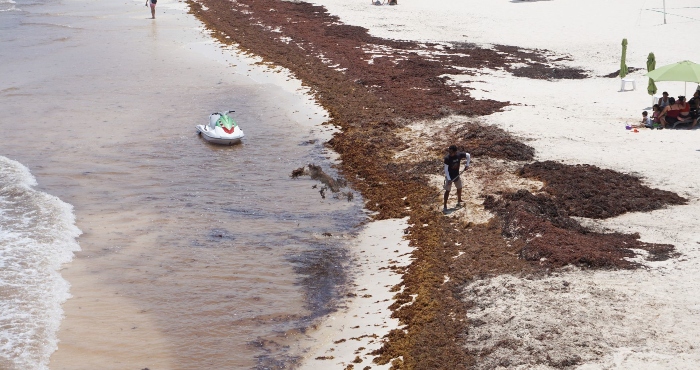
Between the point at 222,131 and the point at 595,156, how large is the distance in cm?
1074

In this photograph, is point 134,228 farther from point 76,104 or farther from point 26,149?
point 76,104

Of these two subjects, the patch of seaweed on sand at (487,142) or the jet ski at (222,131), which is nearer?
the patch of seaweed on sand at (487,142)

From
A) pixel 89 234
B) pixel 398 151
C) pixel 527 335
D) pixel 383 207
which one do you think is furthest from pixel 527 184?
pixel 89 234

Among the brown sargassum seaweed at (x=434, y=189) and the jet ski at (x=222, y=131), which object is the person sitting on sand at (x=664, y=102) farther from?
the jet ski at (x=222, y=131)

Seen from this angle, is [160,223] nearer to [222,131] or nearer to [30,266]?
[30,266]

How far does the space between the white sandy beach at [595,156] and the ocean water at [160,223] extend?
2.69 m

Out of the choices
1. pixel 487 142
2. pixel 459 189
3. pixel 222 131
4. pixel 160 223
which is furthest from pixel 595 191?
pixel 222 131

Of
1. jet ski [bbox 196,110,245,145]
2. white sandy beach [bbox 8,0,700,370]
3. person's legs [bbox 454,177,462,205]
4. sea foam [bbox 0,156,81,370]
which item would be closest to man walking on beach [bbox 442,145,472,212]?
person's legs [bbox 454,177,462,205]

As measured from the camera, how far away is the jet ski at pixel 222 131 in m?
23.1

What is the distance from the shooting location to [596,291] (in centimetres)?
1223

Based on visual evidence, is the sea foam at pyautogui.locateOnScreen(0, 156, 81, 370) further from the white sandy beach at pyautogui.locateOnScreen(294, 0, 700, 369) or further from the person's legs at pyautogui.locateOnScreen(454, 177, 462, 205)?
the person's legs at pyautogui.locateOnScreen(454, 177, 462, 205)

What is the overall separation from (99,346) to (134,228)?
16.7ft

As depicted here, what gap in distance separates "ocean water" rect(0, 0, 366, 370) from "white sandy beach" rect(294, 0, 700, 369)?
8.84ft

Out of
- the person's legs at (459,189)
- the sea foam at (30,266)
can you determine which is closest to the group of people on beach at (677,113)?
the person's legs at (459,189)
